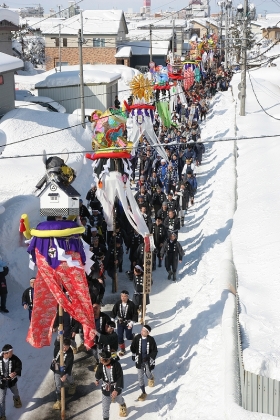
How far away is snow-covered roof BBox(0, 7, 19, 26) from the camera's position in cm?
2281

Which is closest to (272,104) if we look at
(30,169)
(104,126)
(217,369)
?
(30,169)

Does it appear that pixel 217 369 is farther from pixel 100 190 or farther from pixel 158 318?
pixel 100 190

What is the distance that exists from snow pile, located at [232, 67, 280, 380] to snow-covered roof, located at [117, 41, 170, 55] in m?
28.1

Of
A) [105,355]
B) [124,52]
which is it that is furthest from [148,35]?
[105,355]

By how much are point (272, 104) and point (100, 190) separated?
2395cm

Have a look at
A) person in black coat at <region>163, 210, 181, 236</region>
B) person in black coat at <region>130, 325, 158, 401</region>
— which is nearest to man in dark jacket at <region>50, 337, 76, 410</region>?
person in black coat at <region>130, 325, 158, 401</region>

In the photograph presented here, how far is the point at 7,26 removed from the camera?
23984 millimetres

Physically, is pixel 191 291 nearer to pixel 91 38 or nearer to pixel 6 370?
pixel 6 370

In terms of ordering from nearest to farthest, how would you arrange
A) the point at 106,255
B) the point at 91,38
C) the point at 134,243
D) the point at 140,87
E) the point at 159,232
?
1. the point at 106,255
2. the point at 159,232
3. the point at 134,243
4. the point at 140,87
5. the point at 91,38

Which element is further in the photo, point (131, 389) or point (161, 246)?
point (161, 246)

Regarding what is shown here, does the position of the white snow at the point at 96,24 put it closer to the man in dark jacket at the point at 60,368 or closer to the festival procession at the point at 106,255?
the festival procession at the point at 106,255

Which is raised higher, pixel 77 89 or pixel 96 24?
pixel 96 24

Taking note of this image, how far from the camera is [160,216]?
12.7 meters

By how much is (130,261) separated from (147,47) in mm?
40746
